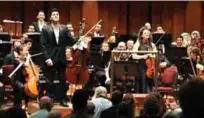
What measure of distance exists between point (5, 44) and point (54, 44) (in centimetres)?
128

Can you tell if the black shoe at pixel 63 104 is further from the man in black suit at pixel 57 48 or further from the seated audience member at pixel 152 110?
the seated audience member at pixel 152 110

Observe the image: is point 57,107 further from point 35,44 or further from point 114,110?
point 114,110

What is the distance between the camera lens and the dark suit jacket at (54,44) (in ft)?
26.2

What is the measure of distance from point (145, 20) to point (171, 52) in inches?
232

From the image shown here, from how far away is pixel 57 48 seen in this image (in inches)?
317

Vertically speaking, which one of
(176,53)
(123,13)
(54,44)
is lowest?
(176,53)

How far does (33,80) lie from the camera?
328 inches

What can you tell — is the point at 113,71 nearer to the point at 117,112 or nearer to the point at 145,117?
the point at 117,112

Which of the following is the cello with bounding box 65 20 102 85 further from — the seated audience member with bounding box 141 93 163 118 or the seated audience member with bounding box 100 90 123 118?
the seated audience member with bounding box 141 93 163 118

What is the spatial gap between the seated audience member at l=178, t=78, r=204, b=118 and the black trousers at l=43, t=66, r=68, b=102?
6541 millimetres

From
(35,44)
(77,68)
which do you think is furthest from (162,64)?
(35,44)

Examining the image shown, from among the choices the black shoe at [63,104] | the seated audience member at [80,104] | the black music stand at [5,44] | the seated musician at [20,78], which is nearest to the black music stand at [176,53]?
the black shoe at [63,104]

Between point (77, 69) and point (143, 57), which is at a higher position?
point (143, 57)

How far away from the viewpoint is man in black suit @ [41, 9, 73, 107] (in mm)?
7992
